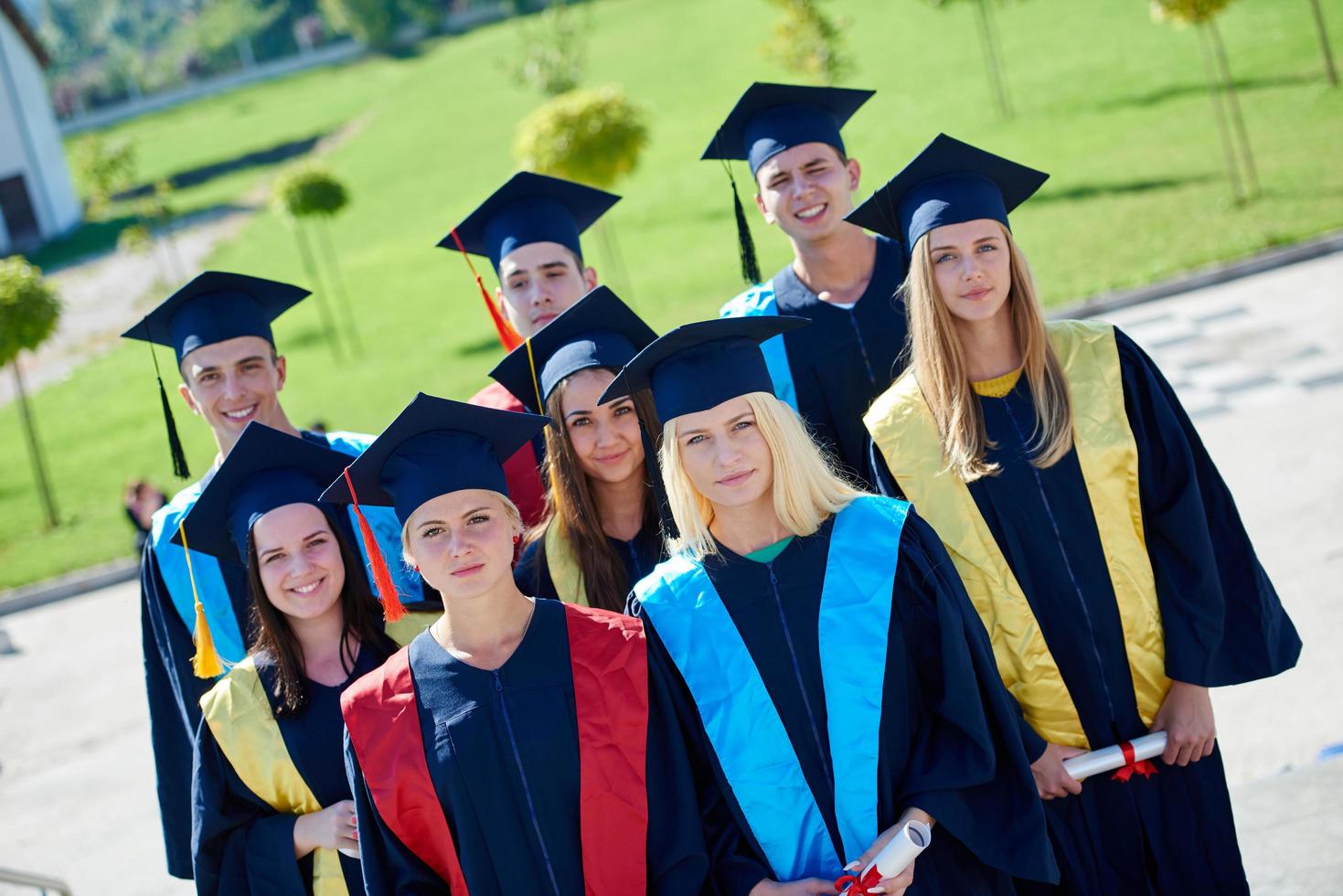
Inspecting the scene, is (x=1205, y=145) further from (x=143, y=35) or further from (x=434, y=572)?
(x=143, y=35)

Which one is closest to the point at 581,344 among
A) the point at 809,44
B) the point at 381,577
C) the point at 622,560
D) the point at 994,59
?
the point at 622,560

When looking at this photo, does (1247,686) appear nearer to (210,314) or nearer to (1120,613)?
(1120,613)

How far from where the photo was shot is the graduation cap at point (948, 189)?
3559mm

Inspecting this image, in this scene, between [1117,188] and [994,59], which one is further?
[994,59]

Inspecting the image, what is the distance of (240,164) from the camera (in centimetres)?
4397

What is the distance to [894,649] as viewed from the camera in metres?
3.05

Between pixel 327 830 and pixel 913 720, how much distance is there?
148cm

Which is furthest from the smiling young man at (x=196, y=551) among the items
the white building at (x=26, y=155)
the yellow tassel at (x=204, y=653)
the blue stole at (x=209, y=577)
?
the white building at (x=26, y=155)

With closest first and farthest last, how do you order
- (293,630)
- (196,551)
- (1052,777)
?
(1052,777), (293,630), (196,551)

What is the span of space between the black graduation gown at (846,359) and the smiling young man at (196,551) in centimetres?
142

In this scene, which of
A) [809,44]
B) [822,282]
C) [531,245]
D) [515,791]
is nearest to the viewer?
[515,791]

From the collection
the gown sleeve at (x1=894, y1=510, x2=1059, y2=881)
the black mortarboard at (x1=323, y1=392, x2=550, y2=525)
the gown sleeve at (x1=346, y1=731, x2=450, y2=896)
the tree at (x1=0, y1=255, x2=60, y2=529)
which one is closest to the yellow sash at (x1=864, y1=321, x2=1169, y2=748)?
the gown sleeve at (x1=894, y1=510, x2=1059, y2=881)

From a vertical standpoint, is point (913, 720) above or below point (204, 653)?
below

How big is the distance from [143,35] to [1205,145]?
9287 cm
